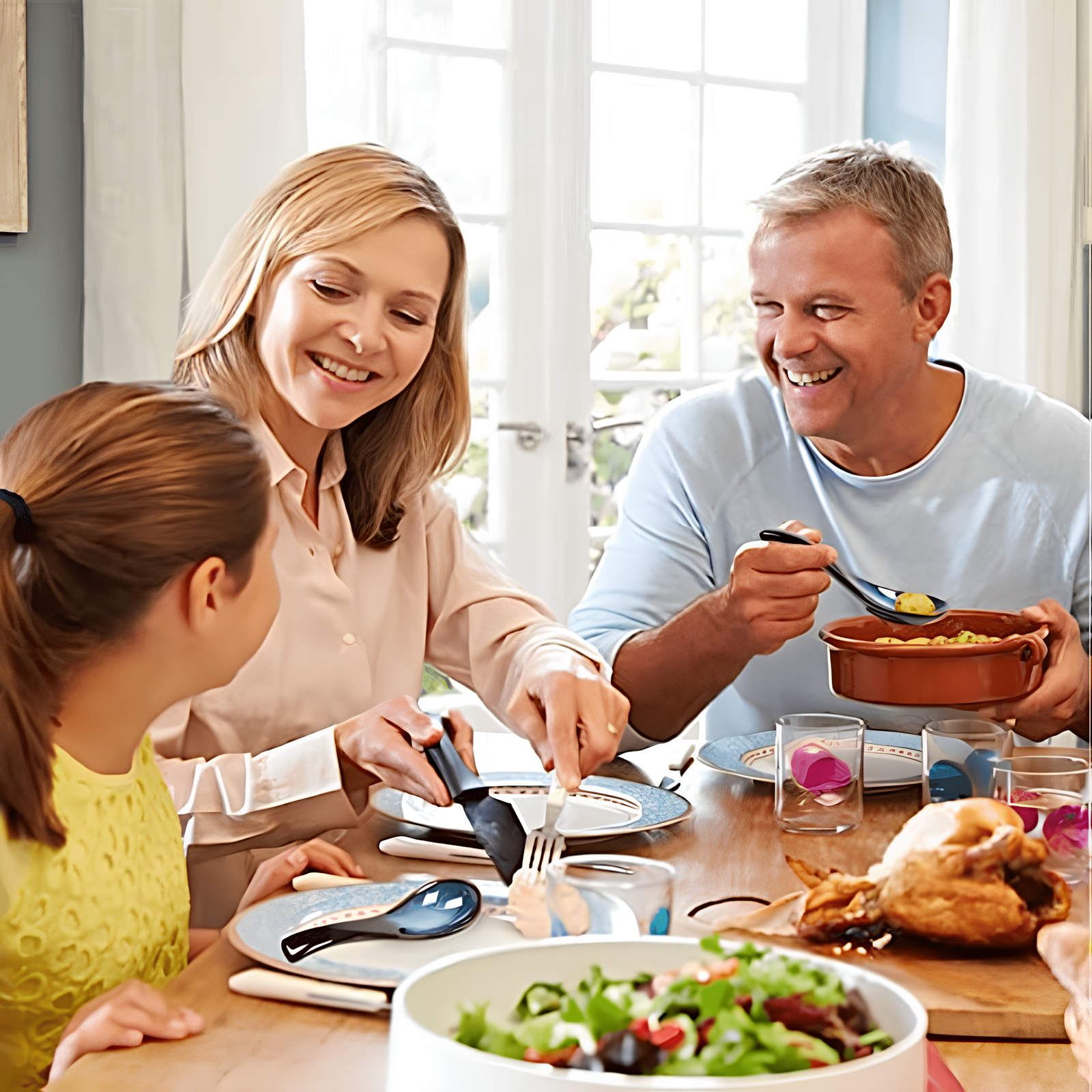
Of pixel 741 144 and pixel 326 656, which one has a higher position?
pixel 741 144

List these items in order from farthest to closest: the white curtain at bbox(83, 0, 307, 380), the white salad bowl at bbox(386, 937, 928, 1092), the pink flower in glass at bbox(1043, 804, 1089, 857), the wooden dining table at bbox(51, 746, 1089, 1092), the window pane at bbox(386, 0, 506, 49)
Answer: the window pane at bbox(386, 0, 506, 49) → the white curtain at bbox(83, 0, 307, 380) → the pink flower in glass at bbox(1043, 804, 1089, 857) → the wooden dining table at bbox(51, 746, 1089, 1092) → the white salad bowl at bbox(386, 937, 928, 1092)

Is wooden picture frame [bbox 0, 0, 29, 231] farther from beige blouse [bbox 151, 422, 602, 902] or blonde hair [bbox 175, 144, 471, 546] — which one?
beige blouse [bbox 151, 422, 602, 902]

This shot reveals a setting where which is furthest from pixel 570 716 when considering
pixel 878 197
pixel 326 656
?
pixel 878 197

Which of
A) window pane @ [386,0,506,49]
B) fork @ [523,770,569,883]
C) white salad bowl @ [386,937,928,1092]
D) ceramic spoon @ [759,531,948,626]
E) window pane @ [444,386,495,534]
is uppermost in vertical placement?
window pane @ [386,0,506,49]

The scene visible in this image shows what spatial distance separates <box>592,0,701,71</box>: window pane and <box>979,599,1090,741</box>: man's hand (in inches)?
82.3

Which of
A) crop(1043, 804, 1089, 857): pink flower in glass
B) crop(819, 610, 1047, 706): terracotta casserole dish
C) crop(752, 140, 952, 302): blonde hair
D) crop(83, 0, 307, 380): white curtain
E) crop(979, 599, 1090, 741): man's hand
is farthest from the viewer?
crop(83, 0, 307, 380): white curtain

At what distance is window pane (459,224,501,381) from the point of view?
9.45 ft

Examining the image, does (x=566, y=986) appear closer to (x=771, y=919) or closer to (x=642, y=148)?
(x=771, y=919)

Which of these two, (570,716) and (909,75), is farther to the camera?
(909,75)

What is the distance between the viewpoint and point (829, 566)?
141 centimetres

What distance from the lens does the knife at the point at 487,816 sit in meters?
0.95

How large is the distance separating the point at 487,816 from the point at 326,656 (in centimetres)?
46

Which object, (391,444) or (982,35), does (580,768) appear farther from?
(982,35)

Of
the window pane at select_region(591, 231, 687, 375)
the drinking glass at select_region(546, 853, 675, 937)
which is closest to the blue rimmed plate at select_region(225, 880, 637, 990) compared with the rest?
the drinking glass at select_region(546, 853, 675, 937)
